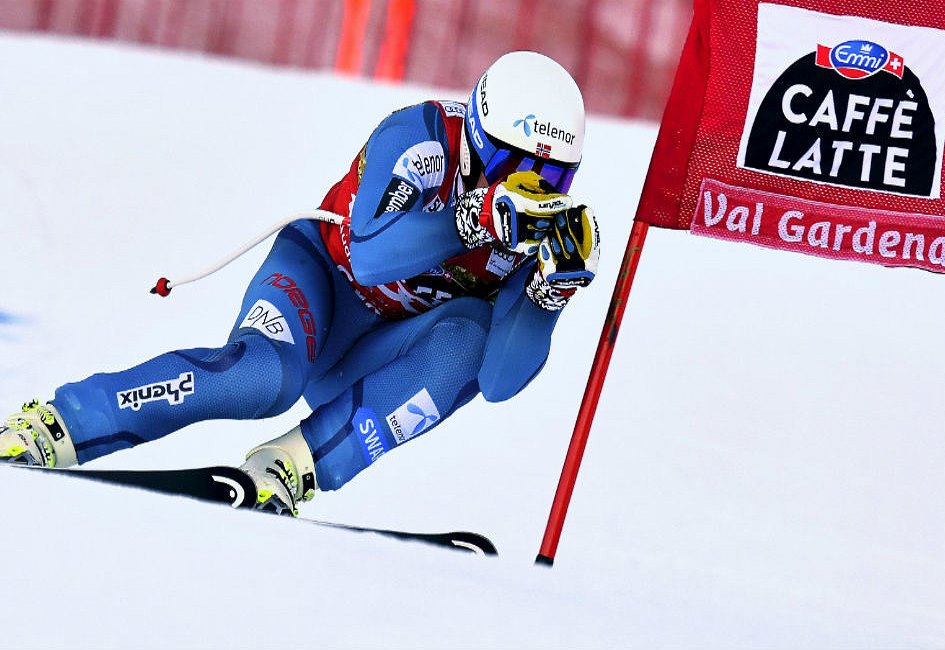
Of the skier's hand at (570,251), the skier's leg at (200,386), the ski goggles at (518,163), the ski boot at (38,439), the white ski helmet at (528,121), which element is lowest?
the ski boot at (38,439)

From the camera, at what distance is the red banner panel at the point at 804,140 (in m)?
3.62

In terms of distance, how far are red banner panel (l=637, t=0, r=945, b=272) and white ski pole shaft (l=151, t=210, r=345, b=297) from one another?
792 mm

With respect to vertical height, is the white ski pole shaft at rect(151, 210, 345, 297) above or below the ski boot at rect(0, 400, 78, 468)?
above

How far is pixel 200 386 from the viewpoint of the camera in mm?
3213

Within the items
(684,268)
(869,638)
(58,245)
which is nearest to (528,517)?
(869,638)

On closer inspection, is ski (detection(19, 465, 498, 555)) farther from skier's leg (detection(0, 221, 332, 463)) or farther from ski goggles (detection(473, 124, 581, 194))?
ski goggles (detection(473, 124, 581, 194))

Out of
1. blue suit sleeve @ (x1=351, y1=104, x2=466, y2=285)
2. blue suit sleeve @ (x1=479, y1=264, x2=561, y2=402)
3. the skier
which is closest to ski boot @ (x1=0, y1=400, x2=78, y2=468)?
the skier

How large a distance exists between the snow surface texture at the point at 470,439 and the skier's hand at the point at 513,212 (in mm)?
721

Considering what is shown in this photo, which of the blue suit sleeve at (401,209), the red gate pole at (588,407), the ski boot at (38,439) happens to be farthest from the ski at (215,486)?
the blue suit sleeve at (401,209)

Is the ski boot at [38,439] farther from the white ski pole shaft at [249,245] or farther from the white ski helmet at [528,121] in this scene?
the white ski helmet at [528,121]

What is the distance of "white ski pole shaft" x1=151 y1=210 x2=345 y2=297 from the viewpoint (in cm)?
353

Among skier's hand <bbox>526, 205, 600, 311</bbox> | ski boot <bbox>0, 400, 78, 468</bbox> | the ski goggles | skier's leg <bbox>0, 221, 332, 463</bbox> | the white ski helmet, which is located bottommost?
ski boot <bbox>0, 400, 78, 468</bbox>

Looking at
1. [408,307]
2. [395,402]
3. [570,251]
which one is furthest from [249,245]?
[570,251]

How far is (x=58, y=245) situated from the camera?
5.15 metres
